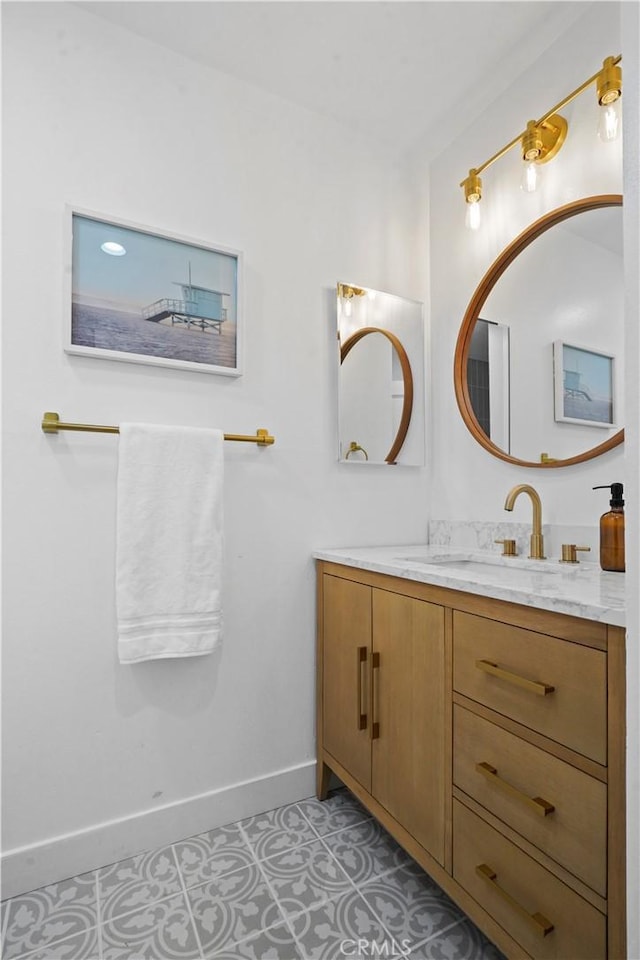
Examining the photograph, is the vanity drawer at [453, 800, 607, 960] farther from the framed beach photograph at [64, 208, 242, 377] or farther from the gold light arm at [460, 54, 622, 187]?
the gold light arm at [460, 54, 622, 187]

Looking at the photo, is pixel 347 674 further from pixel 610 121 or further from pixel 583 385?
pixel 610 121

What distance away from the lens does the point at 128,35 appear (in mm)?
1515

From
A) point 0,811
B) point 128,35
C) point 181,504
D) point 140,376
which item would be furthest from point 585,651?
point 128,35

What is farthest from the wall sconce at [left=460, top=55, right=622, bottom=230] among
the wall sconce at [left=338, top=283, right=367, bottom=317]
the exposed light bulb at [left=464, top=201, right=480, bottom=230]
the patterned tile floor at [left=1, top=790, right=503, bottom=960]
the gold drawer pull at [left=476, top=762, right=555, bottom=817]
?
the patterned tile floor at [left=1, top=790, right=503, bottom=960]

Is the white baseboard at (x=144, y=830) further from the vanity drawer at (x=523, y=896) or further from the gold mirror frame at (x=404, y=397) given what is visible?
the gold mirror frame at (x=404, y=397)

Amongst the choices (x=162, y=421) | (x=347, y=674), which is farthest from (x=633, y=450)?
(x=162, y=421)

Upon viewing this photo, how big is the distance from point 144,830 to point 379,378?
63.4 inches

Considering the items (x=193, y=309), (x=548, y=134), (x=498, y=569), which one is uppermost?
(x=548, y=134)

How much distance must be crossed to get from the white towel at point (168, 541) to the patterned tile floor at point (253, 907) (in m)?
0.57

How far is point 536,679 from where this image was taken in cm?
93

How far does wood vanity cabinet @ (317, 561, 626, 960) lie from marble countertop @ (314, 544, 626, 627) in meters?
0.03
